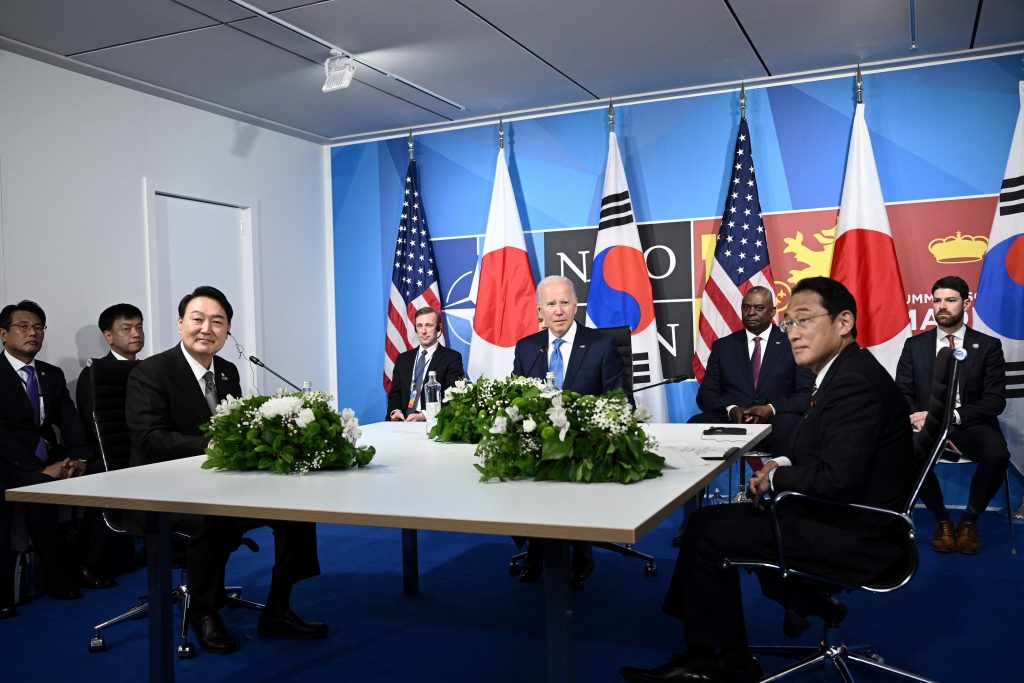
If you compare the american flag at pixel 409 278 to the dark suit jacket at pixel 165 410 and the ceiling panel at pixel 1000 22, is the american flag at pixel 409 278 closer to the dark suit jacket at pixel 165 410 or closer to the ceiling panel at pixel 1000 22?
the dark suit jacket at pixel 165 410

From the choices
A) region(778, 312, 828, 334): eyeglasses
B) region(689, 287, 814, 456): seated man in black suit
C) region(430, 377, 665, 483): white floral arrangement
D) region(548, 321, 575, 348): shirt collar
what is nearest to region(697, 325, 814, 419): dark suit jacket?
region(689, 287, 814, 456): seated man in black suit

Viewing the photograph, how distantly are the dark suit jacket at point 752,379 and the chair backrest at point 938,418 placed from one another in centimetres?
248

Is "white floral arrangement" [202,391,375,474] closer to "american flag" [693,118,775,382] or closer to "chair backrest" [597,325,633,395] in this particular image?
"chair backrest" [597,325,633,395]

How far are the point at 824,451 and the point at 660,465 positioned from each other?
0.51 meters

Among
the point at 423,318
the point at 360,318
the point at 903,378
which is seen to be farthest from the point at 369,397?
the point at 903,378

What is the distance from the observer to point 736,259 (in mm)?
6121

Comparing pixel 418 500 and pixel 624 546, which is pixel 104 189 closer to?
pixel 624 546

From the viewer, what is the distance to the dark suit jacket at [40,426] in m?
4.50

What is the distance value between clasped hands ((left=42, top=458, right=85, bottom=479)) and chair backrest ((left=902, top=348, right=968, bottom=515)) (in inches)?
160

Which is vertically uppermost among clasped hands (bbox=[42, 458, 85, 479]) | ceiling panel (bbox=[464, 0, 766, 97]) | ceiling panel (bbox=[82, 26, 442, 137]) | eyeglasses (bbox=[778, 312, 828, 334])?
ceiling panel (bbox=[464, 0, 766, 97])

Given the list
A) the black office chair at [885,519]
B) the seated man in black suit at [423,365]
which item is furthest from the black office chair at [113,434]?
the black office chair at [885,519]

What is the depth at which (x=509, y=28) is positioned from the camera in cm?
505

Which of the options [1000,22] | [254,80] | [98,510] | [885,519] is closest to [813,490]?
[885,519]

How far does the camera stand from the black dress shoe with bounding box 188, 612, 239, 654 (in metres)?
3.51
